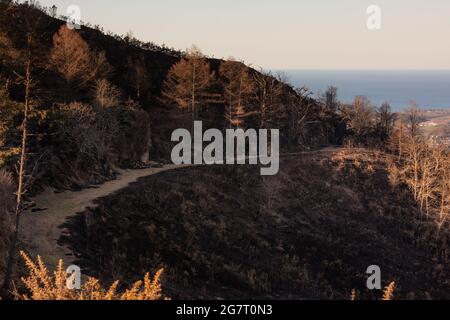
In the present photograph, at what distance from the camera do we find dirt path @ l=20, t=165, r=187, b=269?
24.3 meters

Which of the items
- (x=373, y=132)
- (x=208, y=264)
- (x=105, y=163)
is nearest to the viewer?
(x=208, y=264)

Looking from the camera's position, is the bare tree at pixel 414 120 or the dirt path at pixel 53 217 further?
the bare tree at pixel 414 120

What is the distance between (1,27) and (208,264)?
70.8 feet

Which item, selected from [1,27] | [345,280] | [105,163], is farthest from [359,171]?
[1,27]

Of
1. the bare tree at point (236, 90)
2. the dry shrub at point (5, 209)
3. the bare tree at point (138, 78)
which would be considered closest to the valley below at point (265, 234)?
the dry shrub at point (5, 209)

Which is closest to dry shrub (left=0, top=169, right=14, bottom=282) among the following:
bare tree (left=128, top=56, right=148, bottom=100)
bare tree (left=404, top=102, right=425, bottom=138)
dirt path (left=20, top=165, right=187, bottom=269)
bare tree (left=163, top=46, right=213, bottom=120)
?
Result: dirt path (left=20, top=165, right=187, bottom=269)

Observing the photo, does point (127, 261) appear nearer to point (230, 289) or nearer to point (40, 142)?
point (230, 289)

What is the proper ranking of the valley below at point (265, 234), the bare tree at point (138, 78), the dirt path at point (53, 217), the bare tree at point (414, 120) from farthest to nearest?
1. the bare tree at point (414, 120)
2. the bare tree at point (138, 78)
3. the valley below at point (265, 234)
4. the dirt path at point (53, 217)

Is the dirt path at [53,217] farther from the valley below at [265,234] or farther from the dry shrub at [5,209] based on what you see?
the dry shrub at [5,209]

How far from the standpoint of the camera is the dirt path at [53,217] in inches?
958

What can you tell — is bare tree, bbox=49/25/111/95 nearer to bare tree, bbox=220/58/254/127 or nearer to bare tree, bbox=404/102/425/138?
bare tree, bbox=220/58/254/127

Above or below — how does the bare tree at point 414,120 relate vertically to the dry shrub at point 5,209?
above

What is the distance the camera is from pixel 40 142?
1449 inches

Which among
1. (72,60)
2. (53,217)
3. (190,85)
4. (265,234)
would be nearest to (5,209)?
(53,217)
